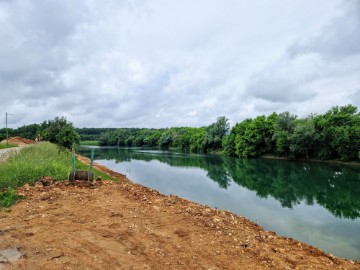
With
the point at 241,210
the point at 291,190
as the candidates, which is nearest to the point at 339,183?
the point at 291,190

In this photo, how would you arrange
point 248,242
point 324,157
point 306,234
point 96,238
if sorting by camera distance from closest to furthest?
point 96,238 < point 248,242 < point 306,234 < point 324,157

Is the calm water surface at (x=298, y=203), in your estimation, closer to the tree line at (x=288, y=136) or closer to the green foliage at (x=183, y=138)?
the tree line at (x=288, y=136)

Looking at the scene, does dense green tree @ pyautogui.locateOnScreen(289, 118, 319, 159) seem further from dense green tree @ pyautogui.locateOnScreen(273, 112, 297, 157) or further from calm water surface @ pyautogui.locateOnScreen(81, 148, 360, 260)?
calm water surface @ pyautogui.locateOnScreen(81, 148, 360, 260)

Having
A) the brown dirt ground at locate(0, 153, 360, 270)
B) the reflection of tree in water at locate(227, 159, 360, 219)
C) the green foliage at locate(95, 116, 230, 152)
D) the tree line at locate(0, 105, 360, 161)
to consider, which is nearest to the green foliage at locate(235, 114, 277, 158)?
the tree line at locate(0, 105, 360, 161)

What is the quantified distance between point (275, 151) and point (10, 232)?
59999 millimetres

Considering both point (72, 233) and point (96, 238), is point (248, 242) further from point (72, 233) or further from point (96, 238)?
point (72, 233)

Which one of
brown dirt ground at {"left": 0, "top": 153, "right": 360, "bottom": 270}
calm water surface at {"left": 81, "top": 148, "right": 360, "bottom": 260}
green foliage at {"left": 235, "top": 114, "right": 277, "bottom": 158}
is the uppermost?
green foliage at {"left": 235, "top": 114, "right": 277, "bottom": 158}

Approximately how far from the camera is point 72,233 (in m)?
6.77

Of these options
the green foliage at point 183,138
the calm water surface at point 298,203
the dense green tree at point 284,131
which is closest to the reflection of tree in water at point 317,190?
the calm water surface at point 298,203

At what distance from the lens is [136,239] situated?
672 centimetres

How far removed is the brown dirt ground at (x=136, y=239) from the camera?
5613 millimetres

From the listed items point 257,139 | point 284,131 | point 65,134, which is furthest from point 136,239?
point 257,139

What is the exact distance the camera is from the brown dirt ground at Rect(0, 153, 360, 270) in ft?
18.4

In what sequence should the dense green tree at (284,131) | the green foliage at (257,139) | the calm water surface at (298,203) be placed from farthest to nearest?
the green foliage at (257,139) < the dense green tree at (284,131) < the calm water surface at (298,203)
